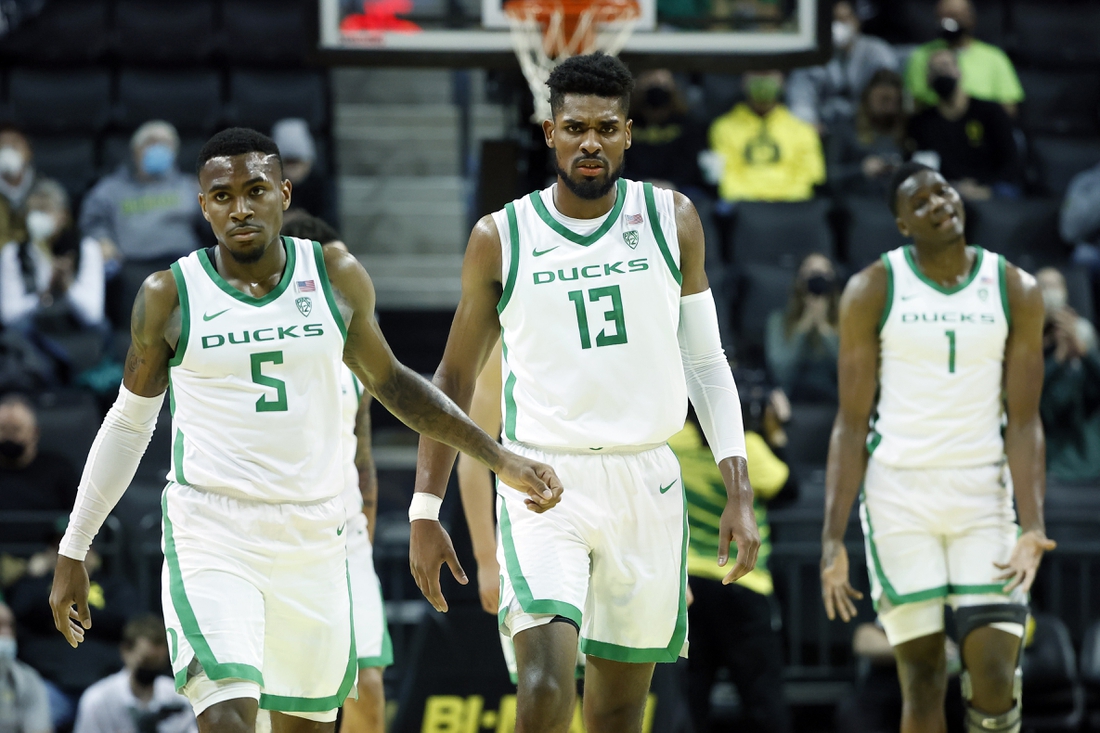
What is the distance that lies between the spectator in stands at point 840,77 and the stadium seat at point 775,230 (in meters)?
1.21

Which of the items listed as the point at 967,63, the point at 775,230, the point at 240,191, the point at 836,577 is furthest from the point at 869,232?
the point at 240,191

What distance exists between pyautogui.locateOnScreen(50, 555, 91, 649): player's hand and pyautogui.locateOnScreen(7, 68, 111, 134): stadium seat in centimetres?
819

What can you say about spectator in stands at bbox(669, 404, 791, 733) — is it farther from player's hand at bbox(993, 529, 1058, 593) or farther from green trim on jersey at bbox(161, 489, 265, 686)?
green trim on jersey at bbox(161, 489, 265, 686)

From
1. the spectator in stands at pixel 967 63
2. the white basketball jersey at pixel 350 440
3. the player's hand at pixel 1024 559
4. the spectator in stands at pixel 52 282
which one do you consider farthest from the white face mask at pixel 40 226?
the player's hand at pixel 1024 559

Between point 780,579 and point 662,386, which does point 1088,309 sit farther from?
point 662,386

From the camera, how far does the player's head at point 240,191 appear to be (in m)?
4.32

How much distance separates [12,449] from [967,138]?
6869mm

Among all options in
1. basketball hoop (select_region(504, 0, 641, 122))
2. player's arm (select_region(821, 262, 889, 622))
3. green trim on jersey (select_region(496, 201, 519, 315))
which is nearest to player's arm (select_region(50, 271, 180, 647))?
green trim on jersey (select_region(496, 201, 519, 315))

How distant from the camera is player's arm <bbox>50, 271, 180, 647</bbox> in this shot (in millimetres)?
4281

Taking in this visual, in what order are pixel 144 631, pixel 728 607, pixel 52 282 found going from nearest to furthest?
pixel 728 607
pixel 144 631
pixel 52 282

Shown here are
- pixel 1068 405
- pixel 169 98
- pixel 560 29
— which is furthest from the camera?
pixel 169 98

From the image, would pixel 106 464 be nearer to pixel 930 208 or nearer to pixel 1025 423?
pixel 930 208

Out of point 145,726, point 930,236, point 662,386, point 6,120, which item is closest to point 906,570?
point 930,236

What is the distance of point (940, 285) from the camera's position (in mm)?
5789
